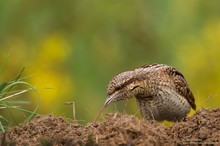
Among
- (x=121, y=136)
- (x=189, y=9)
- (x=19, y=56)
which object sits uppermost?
(x=189, y=9)

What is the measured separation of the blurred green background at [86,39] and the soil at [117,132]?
4.73 m

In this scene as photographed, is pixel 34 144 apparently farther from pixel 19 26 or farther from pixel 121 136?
pixel 19 26

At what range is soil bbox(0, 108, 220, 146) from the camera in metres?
5.67

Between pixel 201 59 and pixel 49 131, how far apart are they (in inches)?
262

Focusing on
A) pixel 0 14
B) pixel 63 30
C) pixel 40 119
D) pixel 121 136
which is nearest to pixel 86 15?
pixel 63 30

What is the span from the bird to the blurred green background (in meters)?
3.00

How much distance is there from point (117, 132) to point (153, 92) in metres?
2.24

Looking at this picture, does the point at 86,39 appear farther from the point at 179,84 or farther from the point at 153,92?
the point at 153,92

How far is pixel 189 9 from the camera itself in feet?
40.2

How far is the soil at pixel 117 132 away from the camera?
5.67 meters

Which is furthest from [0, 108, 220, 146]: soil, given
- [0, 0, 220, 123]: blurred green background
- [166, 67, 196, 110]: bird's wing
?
[0, 0, 220, 123]: blurred green background

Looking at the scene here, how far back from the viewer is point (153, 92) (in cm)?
792

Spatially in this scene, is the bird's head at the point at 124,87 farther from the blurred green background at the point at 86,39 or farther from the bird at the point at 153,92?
the blurred green background at the point at 86,39

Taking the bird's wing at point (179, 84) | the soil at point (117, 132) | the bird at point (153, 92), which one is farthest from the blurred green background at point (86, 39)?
the soil at point (117, 132)
